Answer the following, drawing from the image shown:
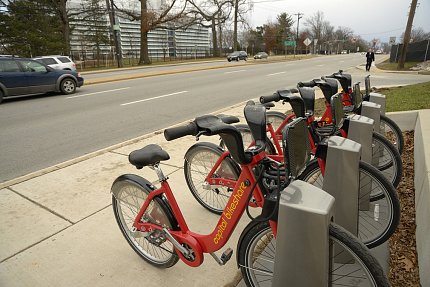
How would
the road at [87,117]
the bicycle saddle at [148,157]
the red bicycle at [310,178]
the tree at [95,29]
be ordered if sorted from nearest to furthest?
the bicycle saddle at [148,157]
the red bicycle at [310,178]
the road at [87,117]
the tree at [95,29]

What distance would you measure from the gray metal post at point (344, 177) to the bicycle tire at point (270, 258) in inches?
16.4

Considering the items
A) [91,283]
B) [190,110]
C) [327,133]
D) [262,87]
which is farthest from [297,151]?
[262,87]

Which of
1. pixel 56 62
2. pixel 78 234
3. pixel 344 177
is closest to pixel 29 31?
pixel 56 62

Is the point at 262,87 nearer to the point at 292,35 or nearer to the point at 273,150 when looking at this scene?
the point at 273,150

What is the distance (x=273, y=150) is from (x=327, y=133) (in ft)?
1.89

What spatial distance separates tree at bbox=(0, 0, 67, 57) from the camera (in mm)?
30641

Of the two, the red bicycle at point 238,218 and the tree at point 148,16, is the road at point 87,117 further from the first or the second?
the tree at point 148,16

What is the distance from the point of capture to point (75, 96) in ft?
38.5

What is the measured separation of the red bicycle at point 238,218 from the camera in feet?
5.42

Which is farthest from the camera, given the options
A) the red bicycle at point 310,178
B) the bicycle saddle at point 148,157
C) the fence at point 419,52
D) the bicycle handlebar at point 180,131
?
the fence at point 419,52

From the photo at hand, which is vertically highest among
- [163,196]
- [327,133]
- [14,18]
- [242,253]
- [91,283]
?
[14,18]

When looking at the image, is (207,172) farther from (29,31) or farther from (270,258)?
(29,31)

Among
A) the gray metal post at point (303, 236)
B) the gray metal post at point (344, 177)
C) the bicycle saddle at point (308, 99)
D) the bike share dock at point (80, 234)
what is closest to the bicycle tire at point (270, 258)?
the gray metal post at point (303, 236)

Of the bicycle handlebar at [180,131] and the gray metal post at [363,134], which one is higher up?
the bicycle handlebar at [180,131]
